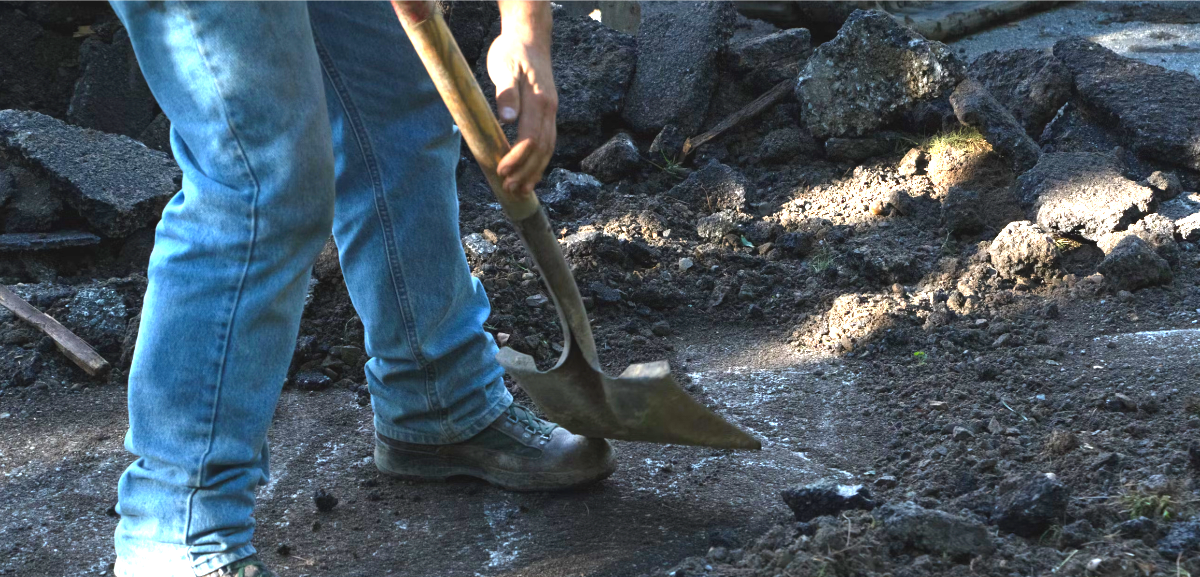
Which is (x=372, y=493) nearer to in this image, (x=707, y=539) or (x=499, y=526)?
(x=499, y=526)

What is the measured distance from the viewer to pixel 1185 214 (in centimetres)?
345

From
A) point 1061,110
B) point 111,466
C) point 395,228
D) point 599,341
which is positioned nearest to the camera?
point 395,228

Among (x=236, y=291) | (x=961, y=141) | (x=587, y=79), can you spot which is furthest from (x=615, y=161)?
(x=236, y=291)

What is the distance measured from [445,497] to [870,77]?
2669mm

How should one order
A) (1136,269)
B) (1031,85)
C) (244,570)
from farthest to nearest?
(1031,85) < (1136,269) < (244,570)

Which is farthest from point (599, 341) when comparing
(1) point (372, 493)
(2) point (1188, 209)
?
(2) point (1188, 209)

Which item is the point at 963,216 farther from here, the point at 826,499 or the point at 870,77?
the point at 826,499

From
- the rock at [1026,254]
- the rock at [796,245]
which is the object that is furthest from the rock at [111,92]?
the rock at [1026,254]

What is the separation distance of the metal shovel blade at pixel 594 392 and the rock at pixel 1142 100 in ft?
8.28

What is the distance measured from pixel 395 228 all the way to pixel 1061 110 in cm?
292

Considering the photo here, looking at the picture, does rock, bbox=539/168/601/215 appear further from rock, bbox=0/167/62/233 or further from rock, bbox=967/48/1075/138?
rock, bbox=0/167/62/233

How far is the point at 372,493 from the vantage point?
2.32 m

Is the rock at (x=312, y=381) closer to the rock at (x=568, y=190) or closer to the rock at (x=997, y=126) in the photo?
the rock at (x=568, y=190)

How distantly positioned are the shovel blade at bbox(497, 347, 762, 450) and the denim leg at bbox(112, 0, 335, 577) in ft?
1.73
